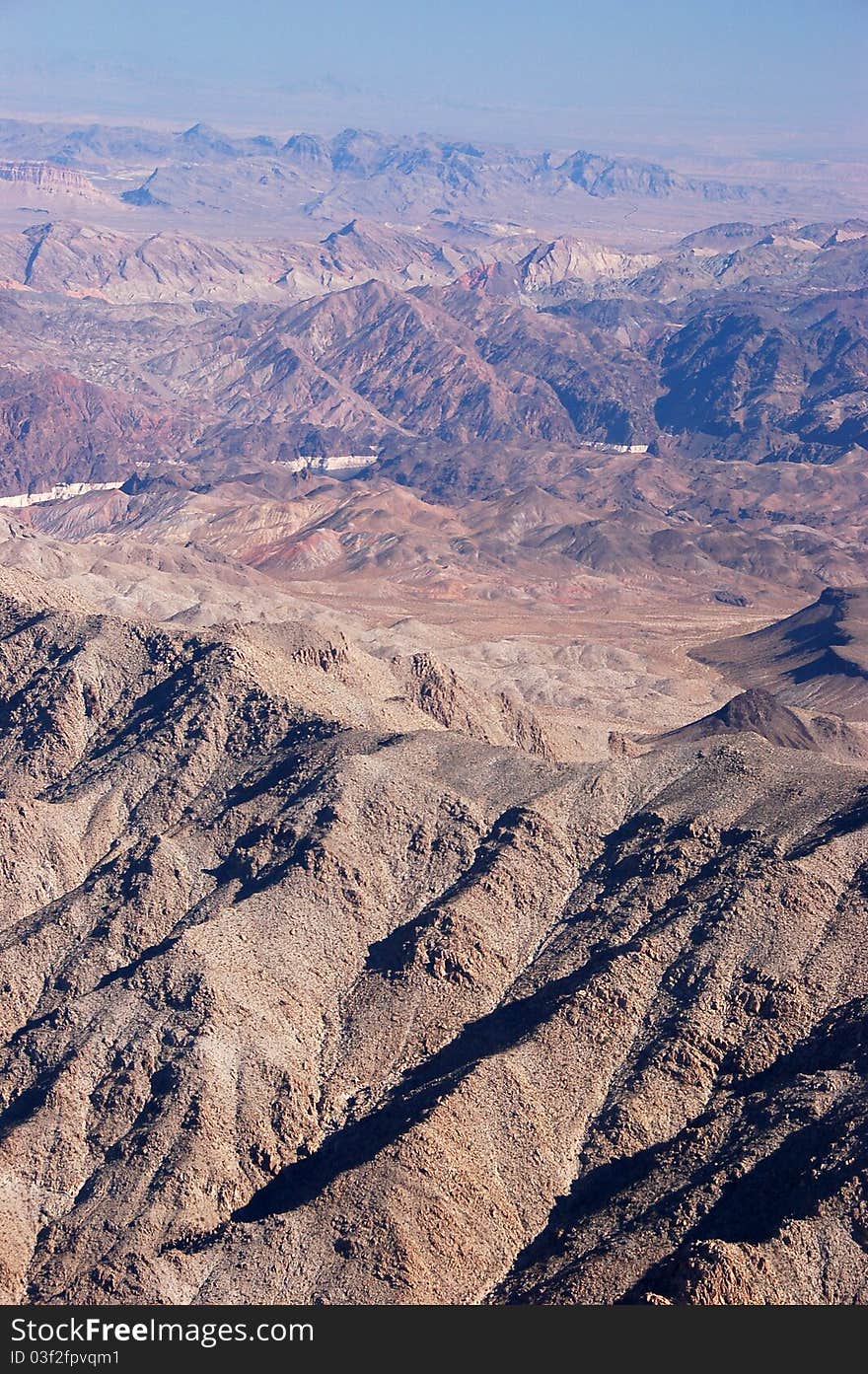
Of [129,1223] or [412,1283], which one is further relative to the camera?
[129,1223]

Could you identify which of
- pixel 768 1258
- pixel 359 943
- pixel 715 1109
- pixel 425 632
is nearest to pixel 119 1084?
pixel 359 943

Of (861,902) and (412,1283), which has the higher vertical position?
(861,902)

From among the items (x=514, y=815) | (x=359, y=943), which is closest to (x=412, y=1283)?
(x=359, y=943)

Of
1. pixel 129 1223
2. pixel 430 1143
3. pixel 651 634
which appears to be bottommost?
pixel 651 634

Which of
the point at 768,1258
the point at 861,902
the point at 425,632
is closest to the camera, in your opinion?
the point at 768,1258

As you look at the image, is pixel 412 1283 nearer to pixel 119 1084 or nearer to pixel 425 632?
pixel 119 1084

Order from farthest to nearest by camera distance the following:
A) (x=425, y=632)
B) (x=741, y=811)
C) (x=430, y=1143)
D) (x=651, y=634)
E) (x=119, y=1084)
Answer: (x=651, y=634)
(x=425, y=632)
(x=741, y=811)
(x=119, y=1084)
(x=430, y=1143)

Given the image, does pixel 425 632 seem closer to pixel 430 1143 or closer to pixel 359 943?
pixel 359 943

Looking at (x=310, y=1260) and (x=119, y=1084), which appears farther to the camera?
(x=119, y=1084)

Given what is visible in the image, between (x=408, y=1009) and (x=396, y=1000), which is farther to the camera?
(x=396, y=1000)
